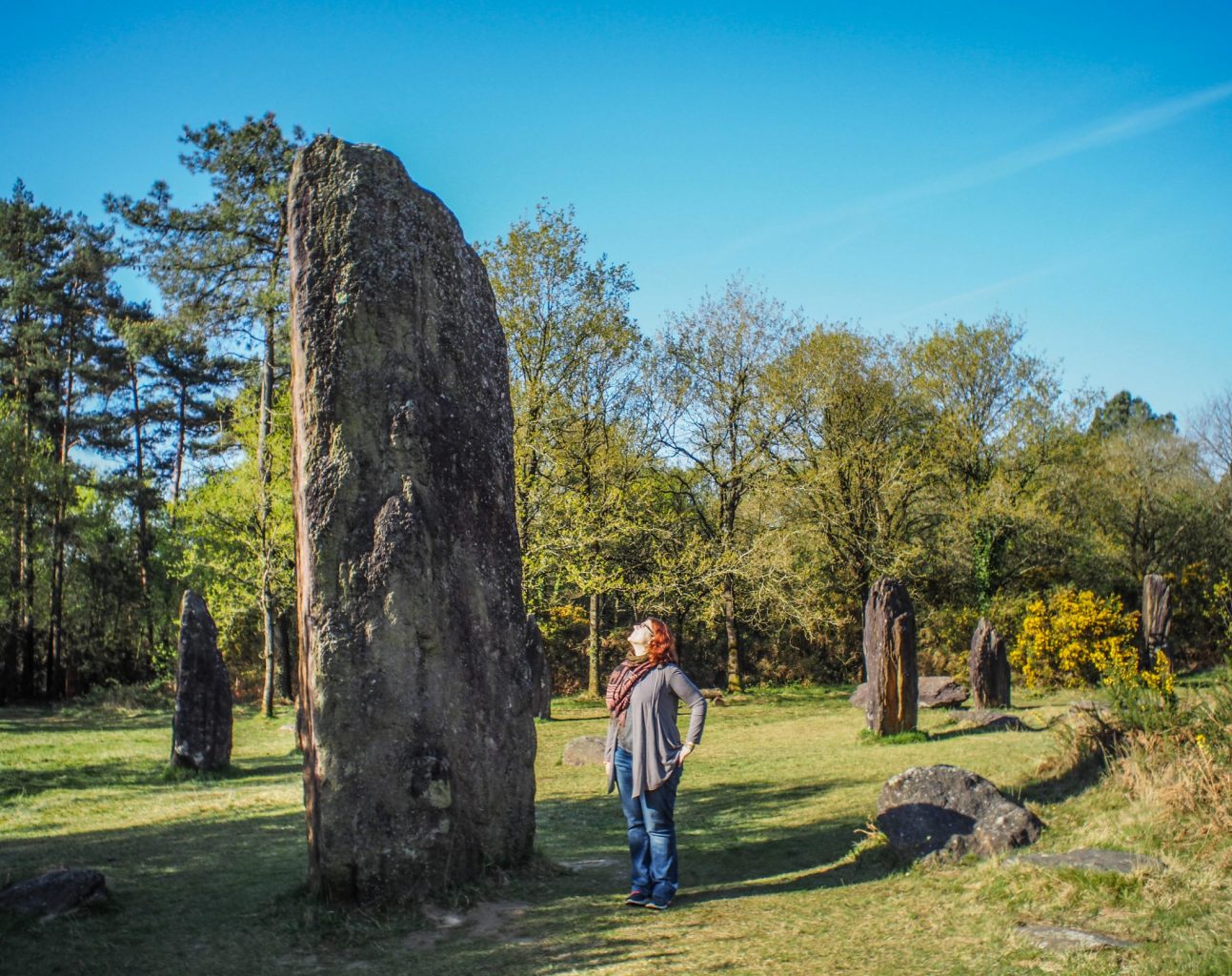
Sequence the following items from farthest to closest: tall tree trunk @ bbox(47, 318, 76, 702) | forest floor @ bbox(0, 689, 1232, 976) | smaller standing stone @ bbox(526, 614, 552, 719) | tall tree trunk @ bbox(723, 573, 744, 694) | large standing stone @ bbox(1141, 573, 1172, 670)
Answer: tall tree trunk @ bbox(47, 318, 76, 702), tall tree trunk @ bbox(723, 573, 744, 694), large standing stone @ bbox(1141, 573, 1172, 670), smaller standing stone @ bbox(526, 614, 552, 719), forest floor @ bbox(0, 689, 1232, 976)

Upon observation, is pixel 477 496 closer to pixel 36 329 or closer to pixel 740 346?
pixel 740 346

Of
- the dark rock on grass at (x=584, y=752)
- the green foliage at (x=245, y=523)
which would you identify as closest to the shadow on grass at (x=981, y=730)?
the dark rock on grass at (x=584, y=752)

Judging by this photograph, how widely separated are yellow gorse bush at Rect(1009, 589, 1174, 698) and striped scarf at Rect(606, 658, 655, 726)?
19.7 metres

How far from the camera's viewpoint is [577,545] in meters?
23.2

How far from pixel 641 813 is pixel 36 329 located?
32.6m

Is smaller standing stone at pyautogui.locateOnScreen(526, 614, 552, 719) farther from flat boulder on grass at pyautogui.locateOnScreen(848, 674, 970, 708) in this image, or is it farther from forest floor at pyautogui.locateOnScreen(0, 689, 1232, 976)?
forest floor at pyautogui.locateOnScreen(0, 689, 1232, 976)

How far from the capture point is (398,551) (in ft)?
24.3

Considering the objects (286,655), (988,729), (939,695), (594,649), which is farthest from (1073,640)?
(286,655)

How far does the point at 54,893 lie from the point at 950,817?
21.7 feet

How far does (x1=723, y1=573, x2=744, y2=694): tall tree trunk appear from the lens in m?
29.6

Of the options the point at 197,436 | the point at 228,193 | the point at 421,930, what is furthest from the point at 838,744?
the point at 197,436

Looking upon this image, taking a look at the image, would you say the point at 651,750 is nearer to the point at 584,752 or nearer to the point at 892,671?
the point at 584,752

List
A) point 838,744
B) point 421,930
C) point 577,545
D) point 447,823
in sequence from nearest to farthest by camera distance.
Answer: point 421,930, point 447,823, point 838,744, point 577,545

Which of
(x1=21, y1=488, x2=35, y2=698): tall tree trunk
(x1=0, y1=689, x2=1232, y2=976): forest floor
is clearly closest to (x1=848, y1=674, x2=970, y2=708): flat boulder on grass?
(x1=0, y1=689, x2=1232, y2=976): forest floor
